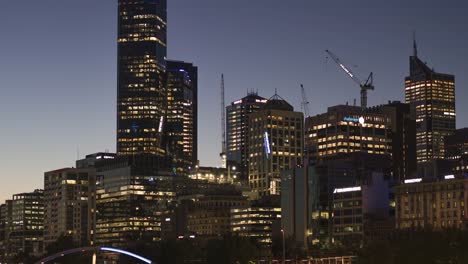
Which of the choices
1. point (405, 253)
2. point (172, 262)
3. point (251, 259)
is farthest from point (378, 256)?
point (172, 262)

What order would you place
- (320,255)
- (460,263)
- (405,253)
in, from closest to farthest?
(460,263)
(405,253)
(320,255)

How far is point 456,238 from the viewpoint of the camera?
5492 inches

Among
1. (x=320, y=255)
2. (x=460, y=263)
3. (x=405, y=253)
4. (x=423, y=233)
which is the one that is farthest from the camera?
(x=320, y=255)

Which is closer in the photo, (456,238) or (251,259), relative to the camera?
(456,238)

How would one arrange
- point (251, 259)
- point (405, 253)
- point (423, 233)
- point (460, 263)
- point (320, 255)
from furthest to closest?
point (320, 255) → point (251, 259) → point (423, 233) → point (405, 253) → point (460, 263)

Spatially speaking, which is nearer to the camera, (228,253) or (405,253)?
(405,253)

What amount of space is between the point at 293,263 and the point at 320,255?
28.3 meters

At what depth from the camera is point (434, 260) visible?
129 m

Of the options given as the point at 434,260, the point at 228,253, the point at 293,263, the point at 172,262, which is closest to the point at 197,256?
the point at 172,262

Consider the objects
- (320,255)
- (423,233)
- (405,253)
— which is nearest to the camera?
(405,253)

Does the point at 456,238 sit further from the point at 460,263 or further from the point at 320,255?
the point at 320,255

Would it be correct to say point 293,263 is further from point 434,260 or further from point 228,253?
point 434,260

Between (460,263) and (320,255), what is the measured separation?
6660 centimetres

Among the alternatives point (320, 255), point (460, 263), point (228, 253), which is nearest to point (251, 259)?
point (228, 253)
